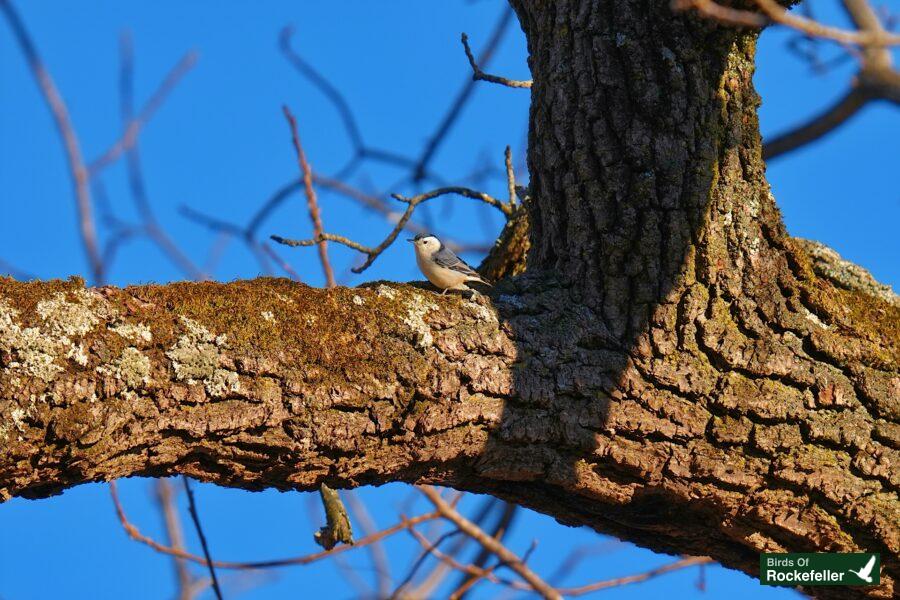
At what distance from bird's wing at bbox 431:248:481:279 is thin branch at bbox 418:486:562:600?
805 mm

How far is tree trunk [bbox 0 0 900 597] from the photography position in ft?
6.61

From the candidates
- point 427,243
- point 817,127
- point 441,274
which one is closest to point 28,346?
point 441,274

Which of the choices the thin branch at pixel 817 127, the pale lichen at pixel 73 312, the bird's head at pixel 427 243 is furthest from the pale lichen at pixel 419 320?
the thin branch at pixel 817 127

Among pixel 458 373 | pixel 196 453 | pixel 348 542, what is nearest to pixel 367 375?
pixel 458 373

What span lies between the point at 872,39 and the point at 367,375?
1.37 meters

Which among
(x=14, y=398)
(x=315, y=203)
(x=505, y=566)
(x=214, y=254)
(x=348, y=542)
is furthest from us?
(x=214, y=254)

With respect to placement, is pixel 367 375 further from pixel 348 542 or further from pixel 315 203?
pixel 315 203

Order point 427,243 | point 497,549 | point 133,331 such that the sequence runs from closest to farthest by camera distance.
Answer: point 133,331 < point 497,549 < point 427,243

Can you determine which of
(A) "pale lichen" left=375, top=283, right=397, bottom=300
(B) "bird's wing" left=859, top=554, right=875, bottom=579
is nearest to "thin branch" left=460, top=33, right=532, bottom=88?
(A) "pale lichen" left=375, top=283, right=397, bottom=300

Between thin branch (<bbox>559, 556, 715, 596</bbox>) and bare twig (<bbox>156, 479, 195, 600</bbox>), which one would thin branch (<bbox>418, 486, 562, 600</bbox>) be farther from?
bare twig (<bbox>156, 479, 195, 600</bbox>)

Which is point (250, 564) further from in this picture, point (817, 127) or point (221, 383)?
point (817, 127)

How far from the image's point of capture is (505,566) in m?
3.18

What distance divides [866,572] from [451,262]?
5.70 ft

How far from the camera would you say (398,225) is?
3.25 m
